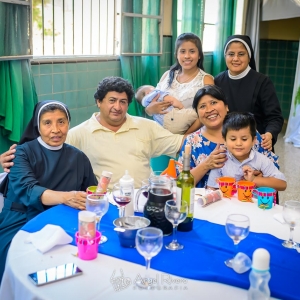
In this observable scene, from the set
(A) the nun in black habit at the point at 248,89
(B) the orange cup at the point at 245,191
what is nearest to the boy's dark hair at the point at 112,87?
(A) the nun in black habit at the point at 248,89

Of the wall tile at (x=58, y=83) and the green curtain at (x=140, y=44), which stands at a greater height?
the green curtain at (x=140, y=44)

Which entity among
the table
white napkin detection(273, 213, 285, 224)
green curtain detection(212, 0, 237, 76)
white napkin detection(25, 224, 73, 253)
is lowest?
the table

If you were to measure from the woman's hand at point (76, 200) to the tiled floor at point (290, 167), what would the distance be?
270cm

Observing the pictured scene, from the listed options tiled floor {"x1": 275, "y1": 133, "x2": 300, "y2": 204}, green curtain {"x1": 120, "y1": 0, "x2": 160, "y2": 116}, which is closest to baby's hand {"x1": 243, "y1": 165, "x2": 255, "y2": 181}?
tiled floor {"x1": 275, "y1": 133, "x2": 300, "y2": 204}

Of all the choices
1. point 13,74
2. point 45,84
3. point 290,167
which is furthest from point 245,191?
point 290,167

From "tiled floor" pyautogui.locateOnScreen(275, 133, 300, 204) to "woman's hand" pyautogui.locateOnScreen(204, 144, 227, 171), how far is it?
2017mm

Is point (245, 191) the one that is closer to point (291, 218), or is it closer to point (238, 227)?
point (291, 218)

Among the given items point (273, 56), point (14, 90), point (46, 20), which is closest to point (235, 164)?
point (14, 90)

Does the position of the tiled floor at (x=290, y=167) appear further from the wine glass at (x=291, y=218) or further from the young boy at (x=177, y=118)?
the wine glass at (x=291, y=218)

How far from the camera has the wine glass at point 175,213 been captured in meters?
1.53

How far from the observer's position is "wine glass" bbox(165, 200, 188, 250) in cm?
153

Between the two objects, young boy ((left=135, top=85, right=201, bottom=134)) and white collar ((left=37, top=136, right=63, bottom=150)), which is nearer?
white collar ((left=37, top=136, right=63, bottom=150))

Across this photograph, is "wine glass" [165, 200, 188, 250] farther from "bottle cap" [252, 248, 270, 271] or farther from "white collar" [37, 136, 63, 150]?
"white collar" [37, 136, 63, 150]

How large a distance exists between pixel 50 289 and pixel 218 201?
1026 millimetres
